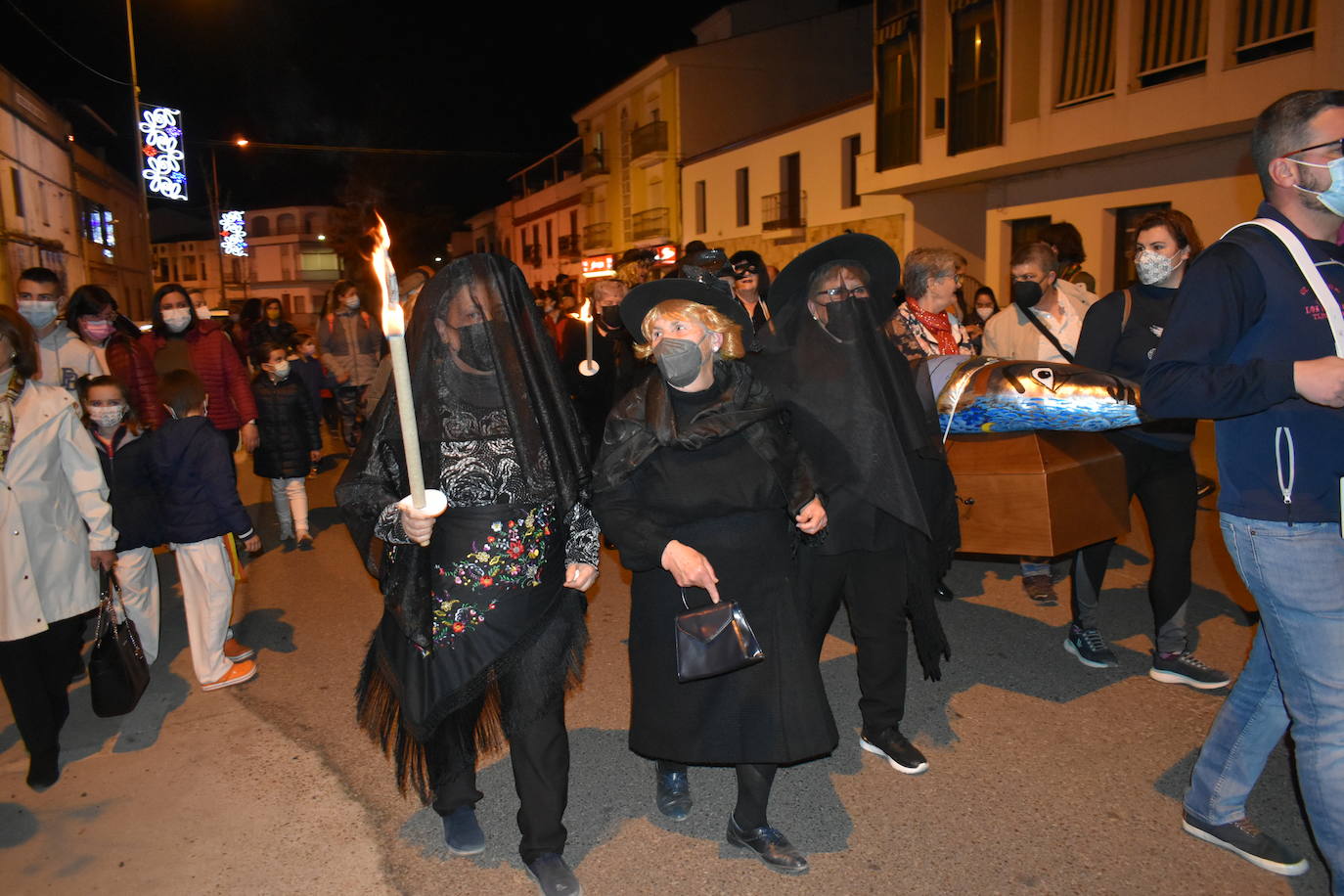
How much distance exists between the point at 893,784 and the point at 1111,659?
5.38 ft

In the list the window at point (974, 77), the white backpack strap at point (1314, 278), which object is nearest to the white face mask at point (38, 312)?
the white backpack strap at point (1314, 278)

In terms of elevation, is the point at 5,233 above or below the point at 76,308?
above

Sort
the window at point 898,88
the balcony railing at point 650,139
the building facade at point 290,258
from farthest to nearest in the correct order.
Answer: the building facade at point 290,258
the balcony railing at point 650,139
the window at point 898,88

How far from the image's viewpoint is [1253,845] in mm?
3053

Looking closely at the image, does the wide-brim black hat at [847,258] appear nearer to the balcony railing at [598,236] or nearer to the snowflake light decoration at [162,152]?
the snowflake light decoration at [162,152]

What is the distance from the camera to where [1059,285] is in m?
5.58

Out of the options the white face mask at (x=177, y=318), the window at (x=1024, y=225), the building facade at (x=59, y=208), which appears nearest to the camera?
the white face mask at (x=177, y=318)

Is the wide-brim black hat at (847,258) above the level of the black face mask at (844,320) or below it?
above

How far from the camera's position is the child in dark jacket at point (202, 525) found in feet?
16.0

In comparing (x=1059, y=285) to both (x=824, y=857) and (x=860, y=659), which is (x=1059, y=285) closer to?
(x=860, y=659)

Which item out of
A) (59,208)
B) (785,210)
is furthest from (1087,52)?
(59,208)

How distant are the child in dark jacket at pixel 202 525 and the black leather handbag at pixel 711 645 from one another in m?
3.02

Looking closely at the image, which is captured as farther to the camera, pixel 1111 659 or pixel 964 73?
pixel 964 73

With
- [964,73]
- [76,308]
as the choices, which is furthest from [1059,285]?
[964,73]
